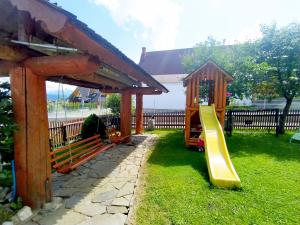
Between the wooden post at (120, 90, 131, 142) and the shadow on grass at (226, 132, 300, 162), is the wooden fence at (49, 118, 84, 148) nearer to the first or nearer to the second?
the wooden post at (120, 90, 131, 142)

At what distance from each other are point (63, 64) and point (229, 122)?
9141mm

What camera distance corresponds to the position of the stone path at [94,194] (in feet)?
10.0

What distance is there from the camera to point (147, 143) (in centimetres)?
855

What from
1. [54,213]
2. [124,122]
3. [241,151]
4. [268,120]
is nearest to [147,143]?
[124,122]

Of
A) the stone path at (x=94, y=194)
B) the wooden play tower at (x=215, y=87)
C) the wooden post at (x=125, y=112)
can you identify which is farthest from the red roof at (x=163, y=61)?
the stone path at (x=94, y=194)

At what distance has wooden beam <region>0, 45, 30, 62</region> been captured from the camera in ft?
8.54

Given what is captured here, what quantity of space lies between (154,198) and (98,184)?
4.45ft

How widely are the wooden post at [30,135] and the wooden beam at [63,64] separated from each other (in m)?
0.16

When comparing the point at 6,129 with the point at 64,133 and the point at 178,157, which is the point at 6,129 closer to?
the point at 178,157

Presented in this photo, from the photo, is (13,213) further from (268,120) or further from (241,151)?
(268,120)

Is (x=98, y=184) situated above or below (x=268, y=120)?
below

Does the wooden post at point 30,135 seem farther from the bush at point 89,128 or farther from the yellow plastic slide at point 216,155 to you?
the bush at point 89,128

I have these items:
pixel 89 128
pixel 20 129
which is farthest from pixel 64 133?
pixel 20 129

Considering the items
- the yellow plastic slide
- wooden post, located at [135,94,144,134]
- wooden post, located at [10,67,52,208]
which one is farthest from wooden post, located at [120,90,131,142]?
wooden post, located at [10,67,52,208]
